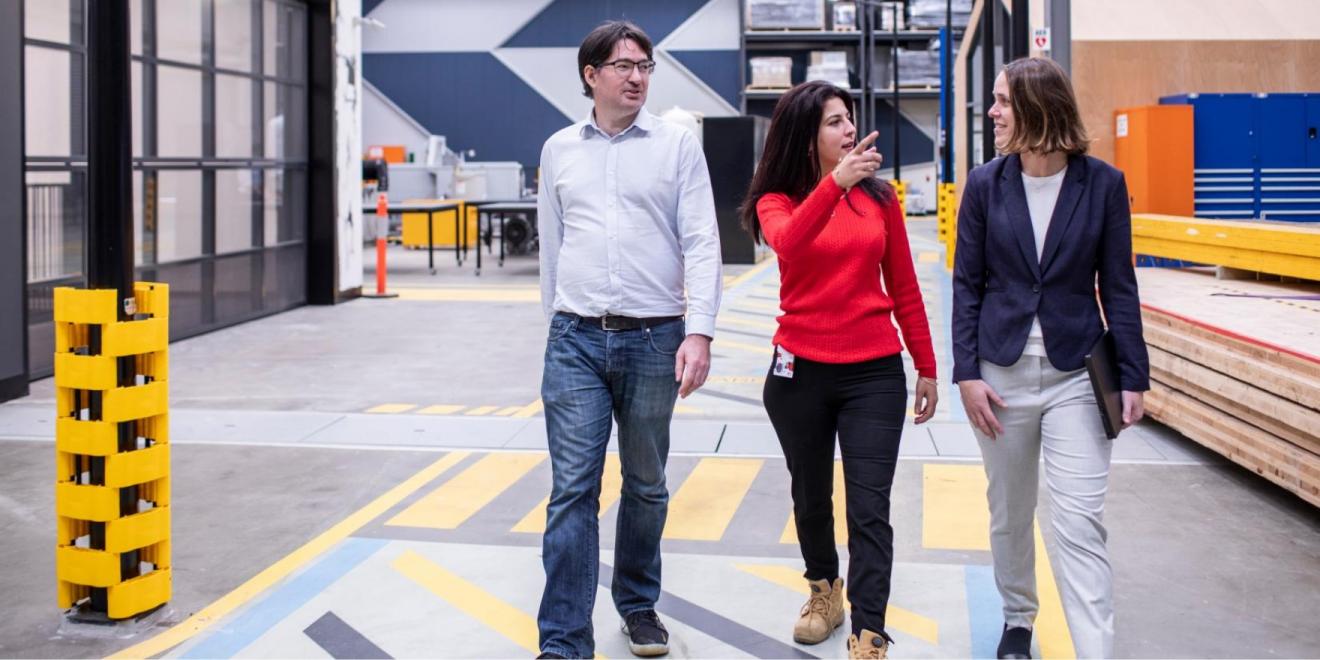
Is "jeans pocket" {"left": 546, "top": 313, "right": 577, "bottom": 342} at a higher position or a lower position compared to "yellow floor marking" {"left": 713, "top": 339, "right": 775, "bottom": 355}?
higher

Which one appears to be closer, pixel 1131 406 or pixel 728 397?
pixel 1131 406

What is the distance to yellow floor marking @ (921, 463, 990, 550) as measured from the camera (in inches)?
239

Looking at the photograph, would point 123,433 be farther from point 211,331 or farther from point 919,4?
point 919,4

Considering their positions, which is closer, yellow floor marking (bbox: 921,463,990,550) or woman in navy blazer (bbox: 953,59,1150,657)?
woman in navy blazer (bbox: 953,59,1150,657)

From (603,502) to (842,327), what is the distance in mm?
2974

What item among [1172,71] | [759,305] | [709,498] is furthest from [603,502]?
[1172,71]

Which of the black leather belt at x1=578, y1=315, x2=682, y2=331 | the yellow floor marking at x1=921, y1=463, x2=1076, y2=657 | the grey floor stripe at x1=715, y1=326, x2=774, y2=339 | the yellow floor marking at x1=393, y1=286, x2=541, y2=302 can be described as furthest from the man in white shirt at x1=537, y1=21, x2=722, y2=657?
the yellow floor marking at x1=393, y1=286, x2=541, y2=302

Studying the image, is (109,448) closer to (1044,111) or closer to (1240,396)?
(1044,111)

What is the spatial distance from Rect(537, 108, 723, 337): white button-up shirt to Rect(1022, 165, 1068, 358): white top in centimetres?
96

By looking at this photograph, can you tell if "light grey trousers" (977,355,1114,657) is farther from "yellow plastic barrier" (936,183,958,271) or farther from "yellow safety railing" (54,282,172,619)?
"yellow plastic barrier" (936,183,958,271)

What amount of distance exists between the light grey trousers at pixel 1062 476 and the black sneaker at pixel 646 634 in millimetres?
1152

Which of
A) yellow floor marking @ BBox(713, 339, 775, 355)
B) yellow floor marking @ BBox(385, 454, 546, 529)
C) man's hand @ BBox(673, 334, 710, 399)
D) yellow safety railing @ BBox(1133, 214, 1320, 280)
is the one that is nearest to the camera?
Answer: man's hand @ BBox(673, 334, 710, 399)

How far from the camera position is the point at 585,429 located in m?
4.27

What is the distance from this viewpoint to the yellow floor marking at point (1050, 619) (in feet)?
15.1
